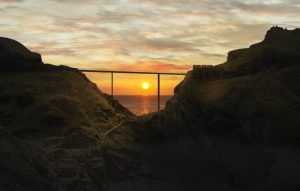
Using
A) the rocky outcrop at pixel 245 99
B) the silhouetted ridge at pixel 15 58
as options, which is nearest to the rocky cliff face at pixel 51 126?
the silhouetted ridge at pixel 15 58

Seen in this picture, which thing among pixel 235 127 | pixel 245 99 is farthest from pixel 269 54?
pixel 235 127

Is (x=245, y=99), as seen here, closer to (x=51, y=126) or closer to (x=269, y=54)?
(x=269, y=54)

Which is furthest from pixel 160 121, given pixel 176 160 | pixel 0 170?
pixel 0 170

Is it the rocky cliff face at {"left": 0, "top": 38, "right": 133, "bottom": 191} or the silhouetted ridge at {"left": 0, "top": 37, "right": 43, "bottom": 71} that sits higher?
the silhouetted ridge at {"left": 0, "top": 37, "right": 43, "bottom": 71}

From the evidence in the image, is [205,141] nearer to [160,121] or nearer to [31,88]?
[160,121]

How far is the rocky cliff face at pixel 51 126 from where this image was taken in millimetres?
11638

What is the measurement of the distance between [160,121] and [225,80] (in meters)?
1.93

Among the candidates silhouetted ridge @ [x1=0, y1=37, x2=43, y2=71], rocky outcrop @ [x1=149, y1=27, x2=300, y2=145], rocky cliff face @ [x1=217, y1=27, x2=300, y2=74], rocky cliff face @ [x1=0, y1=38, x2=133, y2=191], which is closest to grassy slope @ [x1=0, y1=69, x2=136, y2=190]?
rocky cliff face @ [x1=0, y1=38, x2=133, y2=191]

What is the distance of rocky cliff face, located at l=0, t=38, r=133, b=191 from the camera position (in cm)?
1164

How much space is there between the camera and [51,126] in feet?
43.9

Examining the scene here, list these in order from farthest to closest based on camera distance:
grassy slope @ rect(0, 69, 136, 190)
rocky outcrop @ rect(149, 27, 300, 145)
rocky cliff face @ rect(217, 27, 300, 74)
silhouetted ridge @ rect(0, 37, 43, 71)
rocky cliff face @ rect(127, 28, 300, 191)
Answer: silhouetted ridge @ rect(0, 37, 43, 71), rocky cliff face @ rect(217, 27, 300, 74), rocky outcrop @ rect(149, 27, 300, 145), rocky cliff face @ rect(127, 28, 300, 191), grassy slope @ rect(0, 69, 136, 190)

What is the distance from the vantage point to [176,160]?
1336 cm

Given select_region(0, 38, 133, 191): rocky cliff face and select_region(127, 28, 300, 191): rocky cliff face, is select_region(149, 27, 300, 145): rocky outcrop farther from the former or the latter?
select_region(0, 38, 133, 191): rocky cliff face

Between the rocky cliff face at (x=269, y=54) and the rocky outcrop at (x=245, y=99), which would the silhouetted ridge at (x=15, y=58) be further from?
the rocky cliff face at (x=269, y=54)
